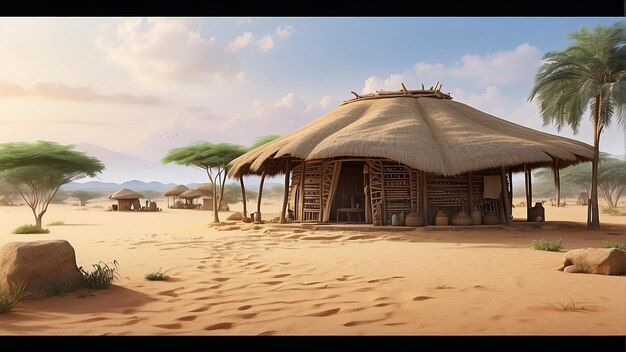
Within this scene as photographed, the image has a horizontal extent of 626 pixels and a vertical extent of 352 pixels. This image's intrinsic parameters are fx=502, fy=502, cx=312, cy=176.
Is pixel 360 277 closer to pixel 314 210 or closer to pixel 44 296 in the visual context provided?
pixel 44 296

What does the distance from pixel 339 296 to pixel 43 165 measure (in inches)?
888

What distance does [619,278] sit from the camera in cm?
679

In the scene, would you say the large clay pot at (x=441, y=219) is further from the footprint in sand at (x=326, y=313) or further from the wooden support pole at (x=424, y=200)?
the footprint in sand at (x=326, y=313)

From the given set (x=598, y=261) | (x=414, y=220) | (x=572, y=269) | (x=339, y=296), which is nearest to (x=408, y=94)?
(x=414, y=220)

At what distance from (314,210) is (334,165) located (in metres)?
1.67

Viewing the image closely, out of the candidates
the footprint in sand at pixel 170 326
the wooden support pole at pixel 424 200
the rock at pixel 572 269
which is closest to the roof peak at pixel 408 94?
the wooden support pole at pixel 424 200

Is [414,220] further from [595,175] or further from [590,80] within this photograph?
[590,80]

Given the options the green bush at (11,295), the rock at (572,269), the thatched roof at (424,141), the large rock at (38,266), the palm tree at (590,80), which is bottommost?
the rock at (572,269)

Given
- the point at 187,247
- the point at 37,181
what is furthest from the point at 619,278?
the point at 37,181

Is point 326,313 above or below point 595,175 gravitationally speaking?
below

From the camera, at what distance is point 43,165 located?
2406cm

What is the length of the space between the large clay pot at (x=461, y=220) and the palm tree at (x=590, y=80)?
4117 millimetres

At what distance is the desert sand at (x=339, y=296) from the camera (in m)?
4.55

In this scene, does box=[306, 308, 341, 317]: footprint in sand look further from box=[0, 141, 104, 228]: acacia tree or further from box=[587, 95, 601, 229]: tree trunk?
box=[0, 141, 104, 228]: acacia tree
